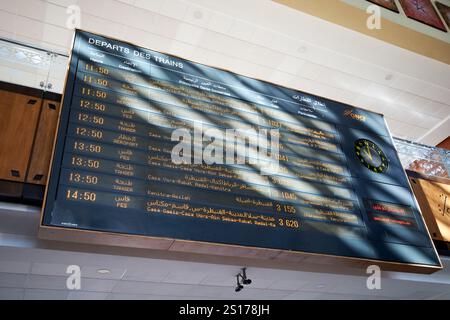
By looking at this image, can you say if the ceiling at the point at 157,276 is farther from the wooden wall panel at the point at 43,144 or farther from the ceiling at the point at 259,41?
the ceiling at the point at 259,41

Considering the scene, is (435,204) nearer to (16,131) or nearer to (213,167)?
(213,167)

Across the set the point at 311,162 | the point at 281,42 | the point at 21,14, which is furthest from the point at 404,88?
the point at 21,14

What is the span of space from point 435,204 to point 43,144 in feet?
12.2

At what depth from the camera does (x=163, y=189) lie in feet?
8.43

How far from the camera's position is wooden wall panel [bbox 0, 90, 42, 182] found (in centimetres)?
258

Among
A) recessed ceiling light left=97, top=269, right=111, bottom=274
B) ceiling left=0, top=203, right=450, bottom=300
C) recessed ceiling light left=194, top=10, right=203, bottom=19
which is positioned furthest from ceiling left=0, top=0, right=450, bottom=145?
recessed ceiling light left=97, top=269, right=111, bottom=274

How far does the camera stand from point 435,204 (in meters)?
4.18

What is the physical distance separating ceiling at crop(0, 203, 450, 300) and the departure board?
36cm

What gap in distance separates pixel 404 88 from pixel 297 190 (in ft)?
16.5

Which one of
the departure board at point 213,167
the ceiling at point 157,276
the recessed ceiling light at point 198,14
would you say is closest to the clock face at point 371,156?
the departure board at point 213,167

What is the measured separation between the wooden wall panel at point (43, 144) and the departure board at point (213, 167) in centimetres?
30
